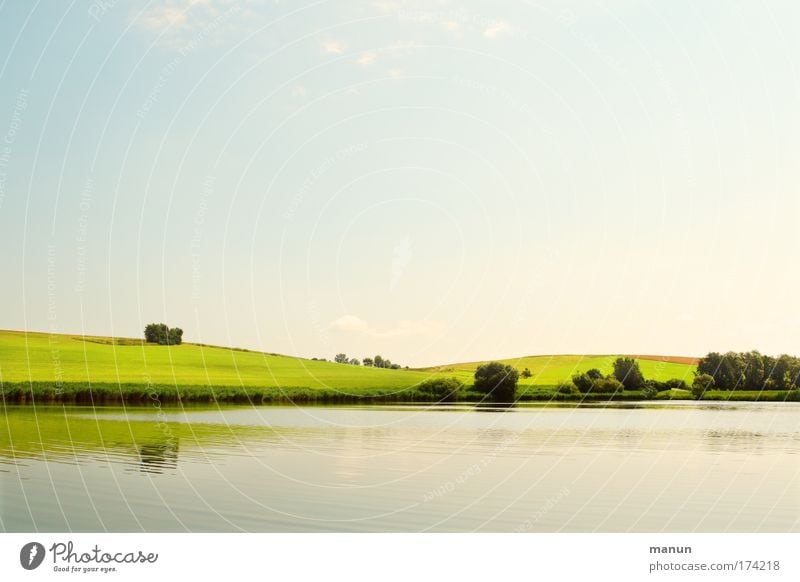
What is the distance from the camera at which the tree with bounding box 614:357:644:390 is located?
6475 cm

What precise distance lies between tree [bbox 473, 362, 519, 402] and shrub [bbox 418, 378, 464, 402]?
1.90 m

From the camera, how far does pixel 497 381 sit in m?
65.0

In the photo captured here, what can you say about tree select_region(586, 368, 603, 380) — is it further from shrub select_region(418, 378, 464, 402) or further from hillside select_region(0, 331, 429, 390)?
hillside select_region(0, 331, 429, 390)

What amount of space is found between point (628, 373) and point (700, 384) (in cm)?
559

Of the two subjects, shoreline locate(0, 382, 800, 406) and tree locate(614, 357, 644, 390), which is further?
tree locate(614, 357, 644, 390)

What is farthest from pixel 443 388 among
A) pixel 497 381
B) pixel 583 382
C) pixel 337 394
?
pixel 583 382

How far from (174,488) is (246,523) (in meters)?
4.30

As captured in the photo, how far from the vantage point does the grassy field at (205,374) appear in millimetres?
61844

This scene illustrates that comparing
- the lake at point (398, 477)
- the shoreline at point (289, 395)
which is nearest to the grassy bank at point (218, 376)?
the shoreline at point (289, 395)

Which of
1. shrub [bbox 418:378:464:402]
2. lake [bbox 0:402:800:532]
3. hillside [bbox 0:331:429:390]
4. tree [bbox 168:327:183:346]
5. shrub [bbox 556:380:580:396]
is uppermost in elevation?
tree [bbox 168:327:183:346]

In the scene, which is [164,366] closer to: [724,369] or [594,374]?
[594,374]

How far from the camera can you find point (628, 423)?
42.3 m

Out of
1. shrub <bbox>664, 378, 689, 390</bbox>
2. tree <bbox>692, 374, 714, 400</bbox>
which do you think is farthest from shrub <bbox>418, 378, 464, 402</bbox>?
tree <bbox>692, 374, 714, 400</bbox>

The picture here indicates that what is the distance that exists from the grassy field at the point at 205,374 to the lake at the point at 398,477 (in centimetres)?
2005
